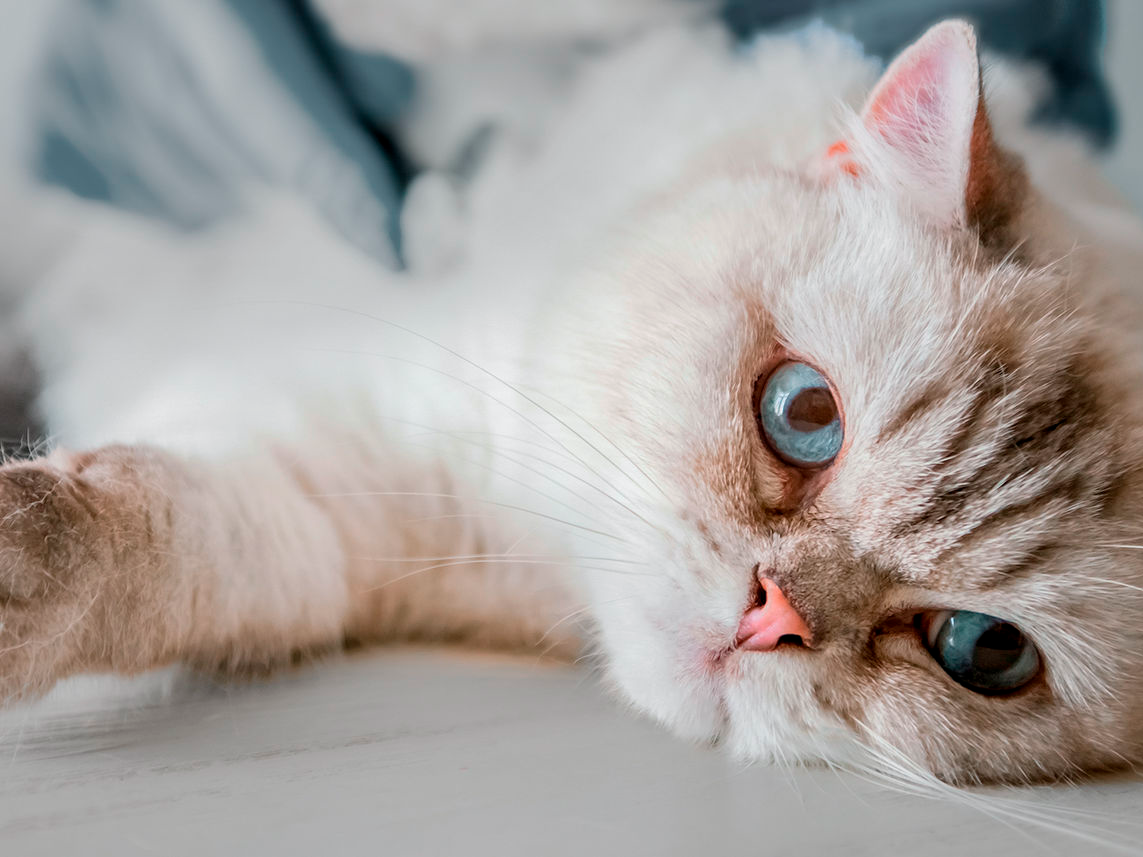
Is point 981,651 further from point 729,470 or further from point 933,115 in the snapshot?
point 933,115

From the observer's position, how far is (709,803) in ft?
3.02

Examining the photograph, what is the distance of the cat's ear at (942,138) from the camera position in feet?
3.64

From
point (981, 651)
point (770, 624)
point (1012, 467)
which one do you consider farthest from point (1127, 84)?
point (770, 624)

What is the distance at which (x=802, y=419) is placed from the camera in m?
1.12

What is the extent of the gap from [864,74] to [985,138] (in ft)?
2.03

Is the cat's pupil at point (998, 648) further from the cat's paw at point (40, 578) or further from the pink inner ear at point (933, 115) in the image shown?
the cat's paw at point (40, 578)

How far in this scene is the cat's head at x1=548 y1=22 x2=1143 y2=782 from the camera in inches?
40.8

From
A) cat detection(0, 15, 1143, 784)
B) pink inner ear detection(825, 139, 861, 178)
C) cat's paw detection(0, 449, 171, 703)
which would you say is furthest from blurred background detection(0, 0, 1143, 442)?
pink inner ear detection(825, 139, 861, 178)

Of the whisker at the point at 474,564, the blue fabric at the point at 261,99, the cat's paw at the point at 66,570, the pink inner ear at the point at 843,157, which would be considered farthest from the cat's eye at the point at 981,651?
the blue fabric at the point at 261,99

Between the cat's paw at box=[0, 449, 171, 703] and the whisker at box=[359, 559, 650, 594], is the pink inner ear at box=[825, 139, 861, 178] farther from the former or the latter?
the cat's paw at box=[0, 449, 171, 703]

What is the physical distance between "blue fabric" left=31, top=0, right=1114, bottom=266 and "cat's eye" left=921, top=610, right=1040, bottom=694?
49.6 inches

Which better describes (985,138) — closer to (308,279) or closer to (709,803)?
(709,803)

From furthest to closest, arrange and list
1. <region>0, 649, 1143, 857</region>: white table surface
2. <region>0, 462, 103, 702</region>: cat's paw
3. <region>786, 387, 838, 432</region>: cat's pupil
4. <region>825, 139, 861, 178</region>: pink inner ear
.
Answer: <region>825, 139, 861, 178</region>: pink inner ear, <region>786, 387, 838, 432</region>: cat's pupil, <region>0, 462, 103, 702</region>: cat's paw, <region>0, 649, 1143, 857</region>: white table surface

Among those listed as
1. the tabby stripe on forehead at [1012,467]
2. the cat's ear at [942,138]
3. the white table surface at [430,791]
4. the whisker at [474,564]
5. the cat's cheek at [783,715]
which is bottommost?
the white table surface at [430,791]
